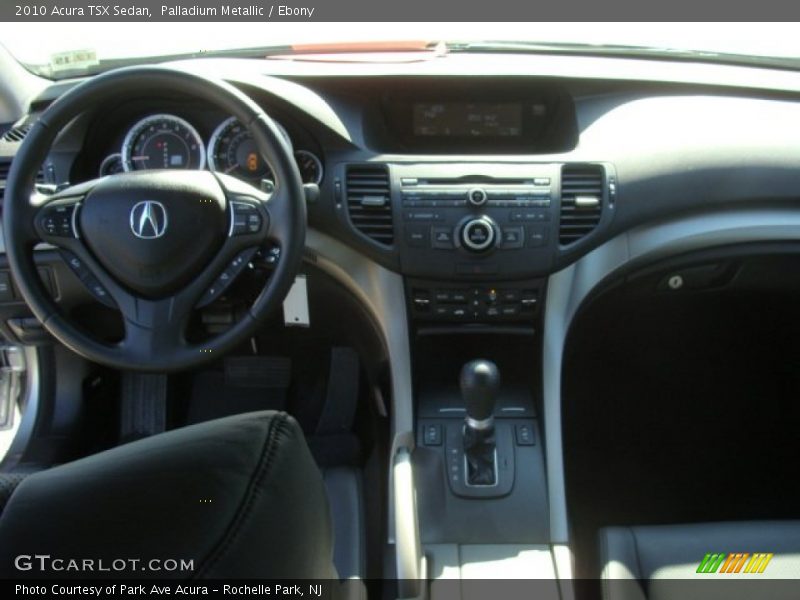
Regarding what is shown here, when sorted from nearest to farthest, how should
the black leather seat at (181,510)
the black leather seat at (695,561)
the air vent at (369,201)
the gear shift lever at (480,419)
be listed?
the black leather seat at (181,510)
the black leather seat at (695,561)
the gear shift lever at (480,419)
the air vent at (369,201)

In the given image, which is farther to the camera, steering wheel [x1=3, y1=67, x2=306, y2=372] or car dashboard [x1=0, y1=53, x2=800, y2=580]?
car dashboard [x1=0, y1=53, x2=800, y2=580]

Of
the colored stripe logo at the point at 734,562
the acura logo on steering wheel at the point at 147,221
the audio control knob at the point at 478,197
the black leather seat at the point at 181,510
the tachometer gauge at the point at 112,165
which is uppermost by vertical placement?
the tachometer gauge at the point at 112,165

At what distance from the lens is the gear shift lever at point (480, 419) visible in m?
1.70

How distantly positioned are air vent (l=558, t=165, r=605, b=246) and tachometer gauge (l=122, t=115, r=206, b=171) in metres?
0.79

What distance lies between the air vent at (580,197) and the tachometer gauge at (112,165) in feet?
3.24

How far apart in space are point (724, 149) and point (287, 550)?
1.44 metres

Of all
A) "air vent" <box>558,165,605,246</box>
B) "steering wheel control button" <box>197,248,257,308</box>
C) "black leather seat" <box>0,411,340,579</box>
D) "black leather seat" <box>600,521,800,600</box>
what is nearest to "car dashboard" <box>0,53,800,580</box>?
"air vent" <box>558,165,605,246</box>

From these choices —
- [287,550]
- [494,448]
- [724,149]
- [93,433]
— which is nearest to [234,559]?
[287,550]

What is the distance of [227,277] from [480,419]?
63 cm

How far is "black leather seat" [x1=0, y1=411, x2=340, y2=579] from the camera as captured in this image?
0.72 meters

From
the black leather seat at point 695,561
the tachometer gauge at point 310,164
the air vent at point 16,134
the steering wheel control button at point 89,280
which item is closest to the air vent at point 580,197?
the tachometer gauge at point 310,164

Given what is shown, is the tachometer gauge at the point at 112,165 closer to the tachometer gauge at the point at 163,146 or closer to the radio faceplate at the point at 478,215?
the tachometer gauge at the point at 163,146

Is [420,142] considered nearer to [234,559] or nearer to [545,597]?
[545,597]

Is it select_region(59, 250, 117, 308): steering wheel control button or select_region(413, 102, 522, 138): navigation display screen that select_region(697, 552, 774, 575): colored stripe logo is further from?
select_region(59, 250, 117, 308): steering wheel control button
